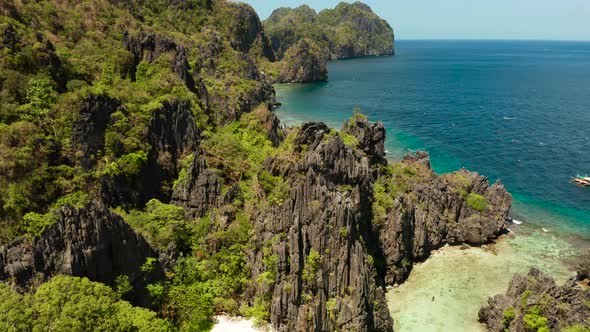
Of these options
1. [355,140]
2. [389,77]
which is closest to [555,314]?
[355,140]

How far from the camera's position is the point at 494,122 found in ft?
338

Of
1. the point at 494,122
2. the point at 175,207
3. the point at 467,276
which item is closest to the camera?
the point at 175,207

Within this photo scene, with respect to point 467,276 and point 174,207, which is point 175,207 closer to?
point 174,207

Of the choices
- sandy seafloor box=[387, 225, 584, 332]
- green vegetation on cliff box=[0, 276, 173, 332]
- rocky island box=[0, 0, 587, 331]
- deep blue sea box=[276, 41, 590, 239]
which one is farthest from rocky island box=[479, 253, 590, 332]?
green vegetation on cliff box=[0, 276, 173, 332]

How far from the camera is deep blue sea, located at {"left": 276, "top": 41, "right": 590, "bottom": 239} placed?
206 ft

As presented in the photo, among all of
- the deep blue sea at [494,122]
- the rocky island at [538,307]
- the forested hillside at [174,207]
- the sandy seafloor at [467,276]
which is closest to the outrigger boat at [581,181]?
the deep blue sea at [494,122]

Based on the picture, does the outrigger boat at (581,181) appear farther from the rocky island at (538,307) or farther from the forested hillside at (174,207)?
the rocky island at (538,307)

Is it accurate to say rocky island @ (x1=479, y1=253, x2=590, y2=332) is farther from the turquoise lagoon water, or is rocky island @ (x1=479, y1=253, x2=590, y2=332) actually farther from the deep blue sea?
the deep blue sea

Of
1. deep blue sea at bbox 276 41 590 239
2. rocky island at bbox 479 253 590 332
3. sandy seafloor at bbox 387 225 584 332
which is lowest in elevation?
sandy seafloor at bbox 387 225 584 332

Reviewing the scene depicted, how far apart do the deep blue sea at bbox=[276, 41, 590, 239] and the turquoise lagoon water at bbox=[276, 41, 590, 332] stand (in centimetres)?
25

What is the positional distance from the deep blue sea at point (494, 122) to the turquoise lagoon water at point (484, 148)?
25 centimetres

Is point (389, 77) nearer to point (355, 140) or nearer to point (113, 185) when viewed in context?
point (355, 140)

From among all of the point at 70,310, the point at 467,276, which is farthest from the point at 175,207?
the point at 467,276

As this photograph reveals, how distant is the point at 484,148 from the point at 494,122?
24.6 m
